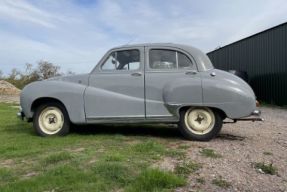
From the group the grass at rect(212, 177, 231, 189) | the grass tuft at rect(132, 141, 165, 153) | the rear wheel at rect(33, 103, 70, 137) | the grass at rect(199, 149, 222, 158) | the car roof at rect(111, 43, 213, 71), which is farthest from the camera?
the rear wheel at rect(33, 103, 70, 137)

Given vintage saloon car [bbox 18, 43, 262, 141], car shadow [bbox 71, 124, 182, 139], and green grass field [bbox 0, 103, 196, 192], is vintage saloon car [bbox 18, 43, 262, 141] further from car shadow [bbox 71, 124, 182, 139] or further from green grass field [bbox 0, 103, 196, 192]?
car shadow [bbox 71, 124, 182, 139]

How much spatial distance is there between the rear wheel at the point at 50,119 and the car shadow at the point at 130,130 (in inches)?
20.6

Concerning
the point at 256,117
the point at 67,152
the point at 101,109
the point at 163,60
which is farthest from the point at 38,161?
the point at 256,117

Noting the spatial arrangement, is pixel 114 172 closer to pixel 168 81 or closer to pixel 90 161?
pixel 90 161

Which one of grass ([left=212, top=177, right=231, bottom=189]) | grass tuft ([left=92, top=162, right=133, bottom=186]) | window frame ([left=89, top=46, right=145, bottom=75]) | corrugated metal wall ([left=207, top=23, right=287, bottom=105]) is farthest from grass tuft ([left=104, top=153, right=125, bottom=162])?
corrugated metal wall ([left=207, top=23, right=287, bottom=105])

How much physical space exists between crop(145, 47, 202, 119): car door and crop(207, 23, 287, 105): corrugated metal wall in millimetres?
12253

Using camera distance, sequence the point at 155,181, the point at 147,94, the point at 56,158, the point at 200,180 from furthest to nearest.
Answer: the point at 147,94 → the point at 56,158 → the point at 200,180 → the point at 155,181

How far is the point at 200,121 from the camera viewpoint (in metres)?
8.95

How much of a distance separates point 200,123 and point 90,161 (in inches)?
113

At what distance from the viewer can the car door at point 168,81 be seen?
882cm

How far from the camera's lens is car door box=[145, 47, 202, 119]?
8.82 m

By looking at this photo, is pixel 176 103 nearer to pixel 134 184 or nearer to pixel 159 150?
pixel 159 150

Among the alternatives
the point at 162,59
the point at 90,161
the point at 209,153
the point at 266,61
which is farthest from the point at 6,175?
the point at 266,61

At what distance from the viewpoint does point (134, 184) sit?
558cm
